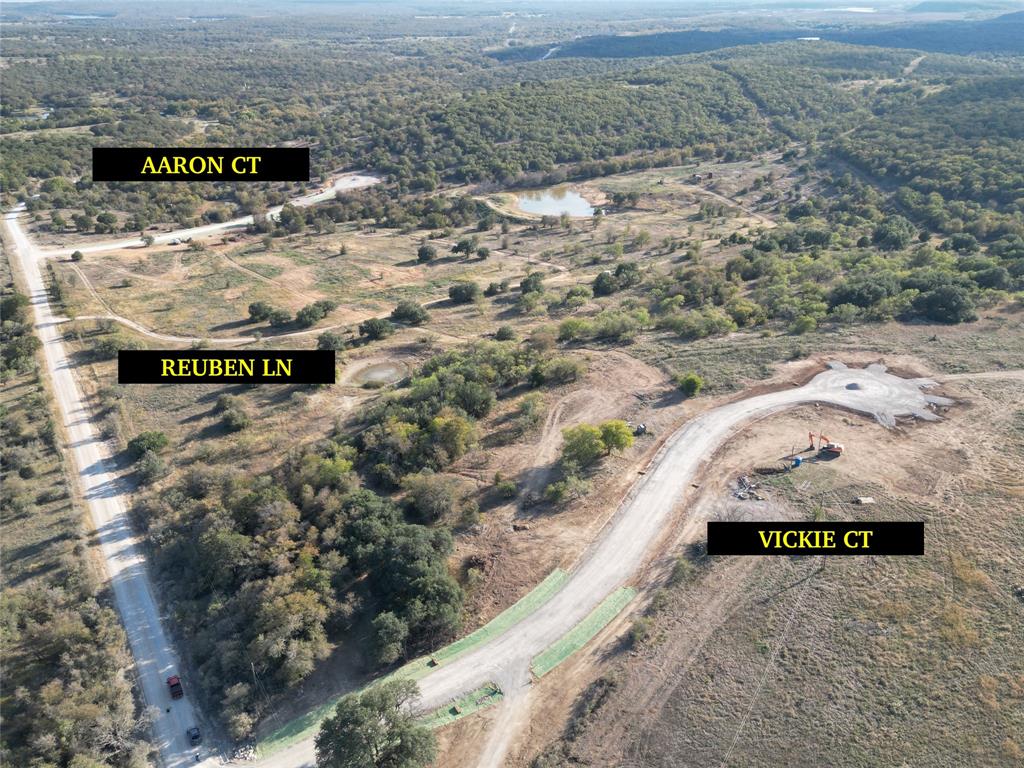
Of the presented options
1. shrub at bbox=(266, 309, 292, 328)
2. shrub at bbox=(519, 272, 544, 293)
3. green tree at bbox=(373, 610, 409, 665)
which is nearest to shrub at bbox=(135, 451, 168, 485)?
green tree at bbox=(373, 610, 409, 665)

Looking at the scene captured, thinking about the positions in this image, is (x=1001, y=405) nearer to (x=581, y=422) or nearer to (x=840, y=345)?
(x=840, y=345)

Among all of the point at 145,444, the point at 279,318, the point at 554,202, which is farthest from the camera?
the point at 554,202

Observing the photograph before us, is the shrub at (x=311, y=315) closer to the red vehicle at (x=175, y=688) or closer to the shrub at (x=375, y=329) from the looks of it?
the shrub at (x=375, y=329)

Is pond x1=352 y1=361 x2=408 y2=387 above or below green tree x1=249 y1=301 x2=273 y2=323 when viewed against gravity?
below

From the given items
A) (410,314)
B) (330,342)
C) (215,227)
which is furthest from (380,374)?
(215,227)

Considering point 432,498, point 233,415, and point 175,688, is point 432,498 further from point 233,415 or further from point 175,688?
point 233,415

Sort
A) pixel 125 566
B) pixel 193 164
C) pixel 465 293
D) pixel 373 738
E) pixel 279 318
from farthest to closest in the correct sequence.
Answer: pixel 465 293 < pixel 279 318 < pixel 193 164 < pixel 125 566 < pixel 373 738

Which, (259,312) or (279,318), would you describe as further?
(259,312)

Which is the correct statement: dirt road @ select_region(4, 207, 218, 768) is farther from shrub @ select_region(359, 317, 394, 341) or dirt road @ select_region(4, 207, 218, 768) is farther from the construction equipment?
the construction equipment
